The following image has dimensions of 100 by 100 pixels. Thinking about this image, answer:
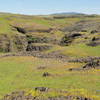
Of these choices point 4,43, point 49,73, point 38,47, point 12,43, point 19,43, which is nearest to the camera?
point 49,73

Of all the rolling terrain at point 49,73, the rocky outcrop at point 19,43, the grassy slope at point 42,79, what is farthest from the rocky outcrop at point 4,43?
the grassy slope at point 42,79

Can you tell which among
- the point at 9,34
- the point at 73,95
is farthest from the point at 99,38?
the point at 73,95

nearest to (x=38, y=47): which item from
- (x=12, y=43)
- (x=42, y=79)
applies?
(x=12, y=43)

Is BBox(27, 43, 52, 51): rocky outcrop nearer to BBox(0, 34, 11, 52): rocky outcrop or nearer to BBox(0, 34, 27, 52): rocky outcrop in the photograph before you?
BBox(0, 34, 27, 52): rocky outcrop

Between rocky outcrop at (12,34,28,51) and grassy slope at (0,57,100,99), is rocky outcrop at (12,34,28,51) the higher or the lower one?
the lower one

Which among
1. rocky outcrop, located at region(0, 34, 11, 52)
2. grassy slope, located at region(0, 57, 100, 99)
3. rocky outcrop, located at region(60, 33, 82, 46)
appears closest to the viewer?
grassy slope, located at region(0, 57, 100, 99)

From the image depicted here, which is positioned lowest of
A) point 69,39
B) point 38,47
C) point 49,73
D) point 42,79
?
point 38,47

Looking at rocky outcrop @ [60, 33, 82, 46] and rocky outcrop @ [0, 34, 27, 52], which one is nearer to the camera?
rocky outcrop @ [0, 34, 27, 52]

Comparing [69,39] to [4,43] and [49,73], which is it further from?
[49,73]

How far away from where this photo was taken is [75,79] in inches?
1452

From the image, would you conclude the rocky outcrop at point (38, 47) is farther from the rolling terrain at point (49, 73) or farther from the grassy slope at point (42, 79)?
the grassy slope at point (42, 79)

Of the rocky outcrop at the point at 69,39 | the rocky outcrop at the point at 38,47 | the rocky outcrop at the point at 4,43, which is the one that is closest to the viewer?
the rocky outcrop at the point at 38,47

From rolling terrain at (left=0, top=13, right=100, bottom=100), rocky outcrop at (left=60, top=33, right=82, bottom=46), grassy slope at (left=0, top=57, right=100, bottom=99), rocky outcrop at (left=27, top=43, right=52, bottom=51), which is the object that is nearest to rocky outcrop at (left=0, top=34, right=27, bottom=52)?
rolling terrain at (left=0, top=13, right=100, bottom=100)

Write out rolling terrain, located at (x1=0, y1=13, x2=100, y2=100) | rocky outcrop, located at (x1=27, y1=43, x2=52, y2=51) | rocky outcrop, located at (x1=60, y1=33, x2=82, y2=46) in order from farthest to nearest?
rocky outcrop, located at (x1=60, y1=33, x2=82, y2=46) < rocky outcrop, located at (x1=27, y1=43, x2=52, y2=51) < rolling terrain, located at (x1=0, y1=13, x2=100, y2=100)
